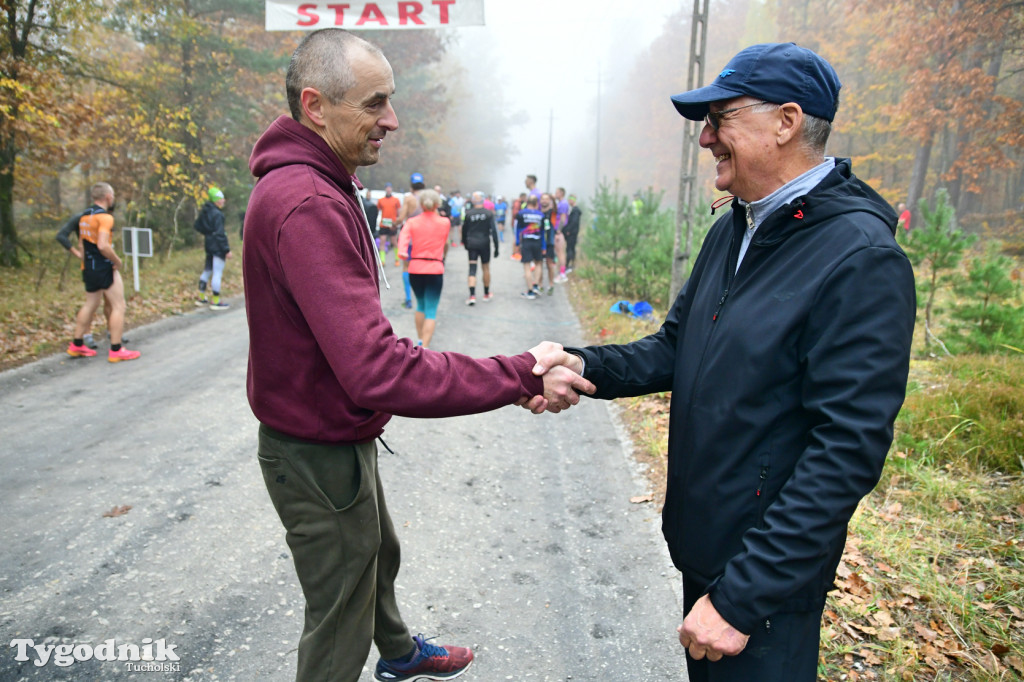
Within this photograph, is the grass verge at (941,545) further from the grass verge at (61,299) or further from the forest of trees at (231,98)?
the forest of trees at (231,98)

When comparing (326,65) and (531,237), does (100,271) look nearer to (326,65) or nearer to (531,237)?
(326,65)

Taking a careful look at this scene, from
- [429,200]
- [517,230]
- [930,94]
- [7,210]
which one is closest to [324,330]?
[429,200]

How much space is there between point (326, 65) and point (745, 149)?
4.27 ft

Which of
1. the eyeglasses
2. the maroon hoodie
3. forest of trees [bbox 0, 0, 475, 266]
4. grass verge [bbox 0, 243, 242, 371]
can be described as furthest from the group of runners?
the eyeglasses

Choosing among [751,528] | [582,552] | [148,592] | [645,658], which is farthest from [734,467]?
[148,592]

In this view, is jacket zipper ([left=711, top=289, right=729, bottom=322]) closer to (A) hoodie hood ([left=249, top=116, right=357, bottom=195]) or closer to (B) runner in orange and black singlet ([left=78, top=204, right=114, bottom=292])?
(A) hoodie hood ([left=249, top=116, right=357, bottom=195])

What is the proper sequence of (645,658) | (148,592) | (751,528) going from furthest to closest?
1. (148,592)
2. (645,658)
3. (751,528)

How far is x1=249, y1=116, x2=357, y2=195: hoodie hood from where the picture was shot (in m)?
2.08

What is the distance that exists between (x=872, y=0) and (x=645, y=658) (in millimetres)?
26424

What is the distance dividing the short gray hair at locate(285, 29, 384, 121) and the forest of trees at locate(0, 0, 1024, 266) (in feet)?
33.3

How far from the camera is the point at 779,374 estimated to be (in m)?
1.74

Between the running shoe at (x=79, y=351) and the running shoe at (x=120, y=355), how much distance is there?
22 cm

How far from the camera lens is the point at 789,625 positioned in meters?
1.77

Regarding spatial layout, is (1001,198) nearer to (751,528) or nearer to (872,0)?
(872,0)
